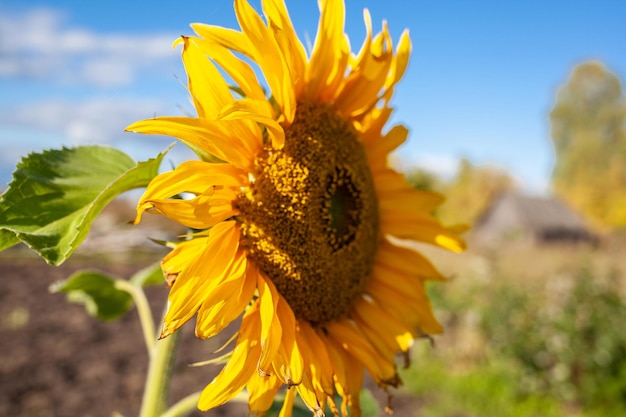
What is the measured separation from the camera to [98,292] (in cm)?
149

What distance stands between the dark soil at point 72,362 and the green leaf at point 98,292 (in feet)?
11.2

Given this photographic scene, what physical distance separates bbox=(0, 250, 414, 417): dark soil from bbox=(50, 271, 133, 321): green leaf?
340 cm

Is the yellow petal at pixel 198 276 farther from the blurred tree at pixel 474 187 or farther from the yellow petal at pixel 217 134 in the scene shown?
the blurred tree at pixel 474 187

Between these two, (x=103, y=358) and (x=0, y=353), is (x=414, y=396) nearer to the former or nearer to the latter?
(x=103, y=358)

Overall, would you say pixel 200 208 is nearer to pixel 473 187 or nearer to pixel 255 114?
pixel 255 114

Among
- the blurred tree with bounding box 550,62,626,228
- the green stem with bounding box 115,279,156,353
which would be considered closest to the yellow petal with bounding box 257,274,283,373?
the green stem with bounding box 115,279,156,353

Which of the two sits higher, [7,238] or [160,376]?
[7,238]

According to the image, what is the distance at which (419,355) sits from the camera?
770 cm

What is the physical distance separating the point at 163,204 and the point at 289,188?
0.91 feet

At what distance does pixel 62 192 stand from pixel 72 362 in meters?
5.04

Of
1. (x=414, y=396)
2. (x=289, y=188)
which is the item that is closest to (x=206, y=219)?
(x=289, y=188)

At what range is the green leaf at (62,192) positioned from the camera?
91 centimetres

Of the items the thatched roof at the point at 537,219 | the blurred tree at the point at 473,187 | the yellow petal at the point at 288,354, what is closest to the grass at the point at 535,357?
the yellow petal at the point at 288,354

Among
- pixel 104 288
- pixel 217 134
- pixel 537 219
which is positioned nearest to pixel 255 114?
pixel 217 134
